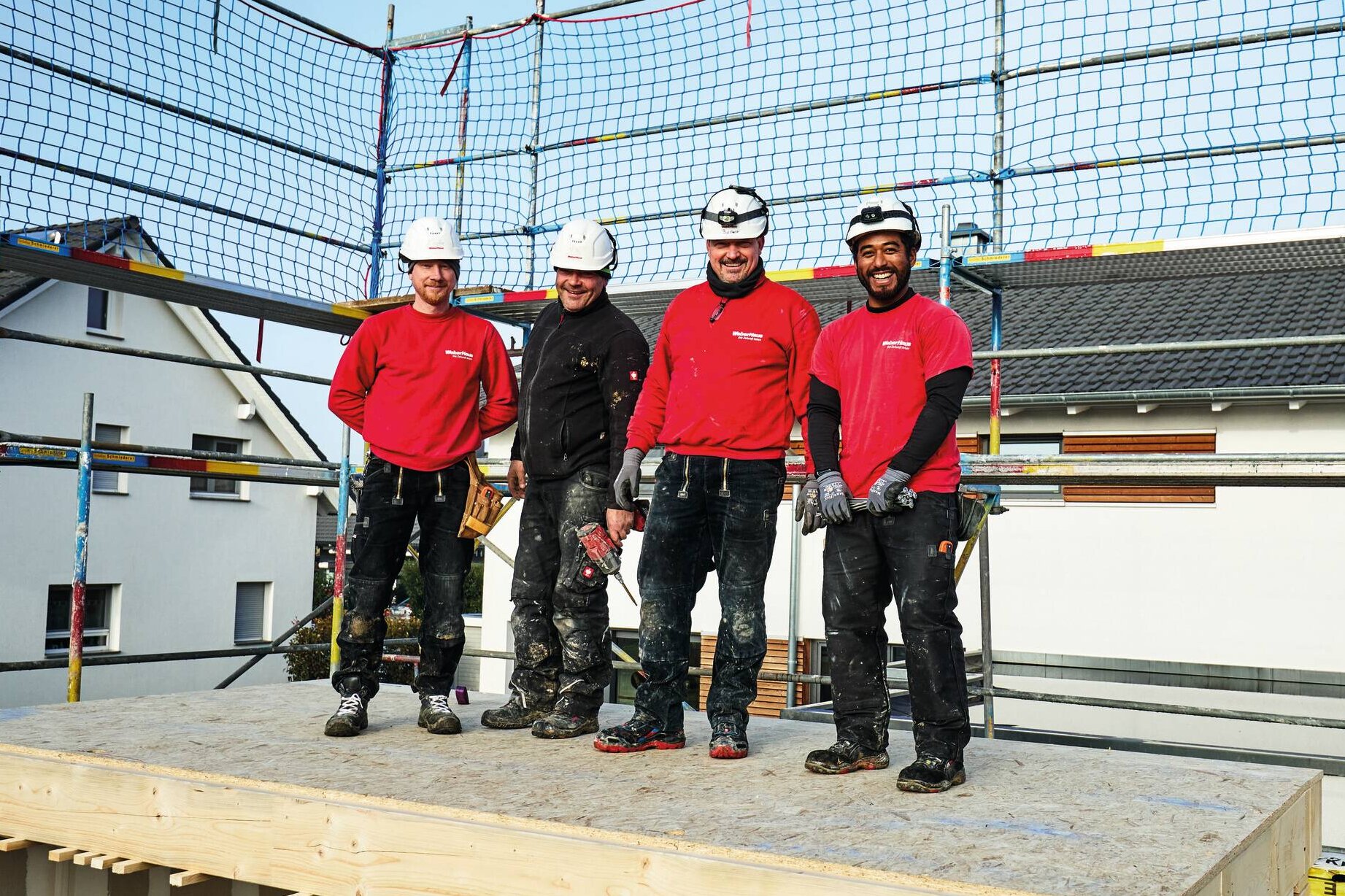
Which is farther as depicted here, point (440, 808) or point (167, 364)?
point (167, 364)

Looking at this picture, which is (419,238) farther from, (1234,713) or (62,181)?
(1234,713)

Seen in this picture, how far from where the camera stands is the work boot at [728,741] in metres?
3.98

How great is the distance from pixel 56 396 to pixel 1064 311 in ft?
64.5

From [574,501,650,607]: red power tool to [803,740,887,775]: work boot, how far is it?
3.15 feet

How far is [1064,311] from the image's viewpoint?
18.6 metres

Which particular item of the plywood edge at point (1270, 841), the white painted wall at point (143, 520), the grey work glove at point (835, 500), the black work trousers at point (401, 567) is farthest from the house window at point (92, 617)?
the plywood edge at point (1270, 841)

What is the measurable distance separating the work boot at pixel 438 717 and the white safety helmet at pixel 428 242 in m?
1.70

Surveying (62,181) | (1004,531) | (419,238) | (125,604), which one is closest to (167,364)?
(125,604)

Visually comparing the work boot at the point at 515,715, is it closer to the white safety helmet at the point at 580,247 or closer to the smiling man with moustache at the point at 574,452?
the smiling man with moustache at the point at 574,452

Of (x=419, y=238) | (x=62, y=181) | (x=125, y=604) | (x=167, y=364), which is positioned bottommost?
(x=125, y=604)

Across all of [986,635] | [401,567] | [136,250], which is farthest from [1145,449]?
[401,567]

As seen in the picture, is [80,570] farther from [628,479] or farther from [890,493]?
[890,493]

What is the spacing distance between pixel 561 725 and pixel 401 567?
85cm

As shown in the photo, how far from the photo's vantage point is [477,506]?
15.2 ft
